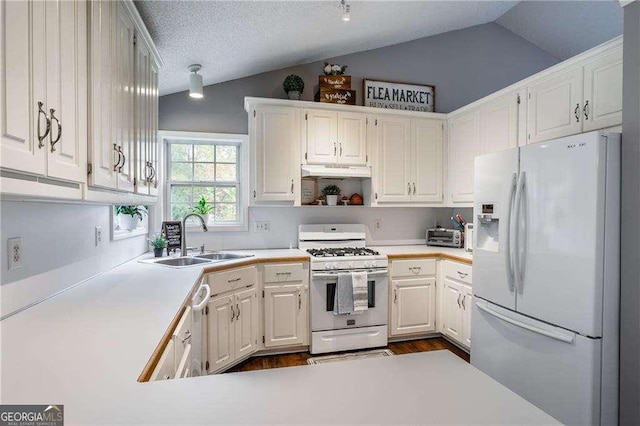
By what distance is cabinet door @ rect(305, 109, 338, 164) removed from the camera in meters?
3.27

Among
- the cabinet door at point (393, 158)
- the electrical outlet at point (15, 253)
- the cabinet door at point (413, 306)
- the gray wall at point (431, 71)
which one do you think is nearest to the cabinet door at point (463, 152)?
the cabinet door at point (393, 158)

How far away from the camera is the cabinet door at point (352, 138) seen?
3352 mm

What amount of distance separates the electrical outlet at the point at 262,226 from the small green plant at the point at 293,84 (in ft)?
4.48

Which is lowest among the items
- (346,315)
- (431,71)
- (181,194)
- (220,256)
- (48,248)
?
(346,315)

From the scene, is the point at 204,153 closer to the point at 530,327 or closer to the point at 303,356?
the point at 303,356

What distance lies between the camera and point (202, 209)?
3.22 meters

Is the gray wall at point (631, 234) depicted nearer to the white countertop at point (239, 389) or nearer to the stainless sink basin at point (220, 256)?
the white countertop at point (239, 389)

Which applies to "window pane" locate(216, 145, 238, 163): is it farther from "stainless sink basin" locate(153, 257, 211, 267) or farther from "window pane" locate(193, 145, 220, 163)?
"stainless sink basin" locate(153, 257, 211, 267)

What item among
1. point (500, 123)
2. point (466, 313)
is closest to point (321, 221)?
point (466, 313)

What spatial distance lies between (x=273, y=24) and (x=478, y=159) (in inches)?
72.3

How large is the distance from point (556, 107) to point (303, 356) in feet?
9.23

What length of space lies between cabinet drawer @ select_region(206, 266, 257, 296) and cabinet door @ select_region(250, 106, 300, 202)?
29.0 inches

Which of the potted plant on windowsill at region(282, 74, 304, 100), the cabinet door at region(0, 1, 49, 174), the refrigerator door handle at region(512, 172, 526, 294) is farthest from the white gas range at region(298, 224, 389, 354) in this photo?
the cabinet door at region(0, 1, 49, 174)

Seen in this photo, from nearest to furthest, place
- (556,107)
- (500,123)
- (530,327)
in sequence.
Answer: (530,327)
(556,107)
(500,123)
